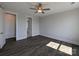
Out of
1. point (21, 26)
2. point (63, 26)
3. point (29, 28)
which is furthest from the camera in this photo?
point (29, 28)

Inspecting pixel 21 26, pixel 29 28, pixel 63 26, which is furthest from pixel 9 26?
pixel 63 26

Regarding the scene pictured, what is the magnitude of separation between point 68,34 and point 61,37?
811 millimetres

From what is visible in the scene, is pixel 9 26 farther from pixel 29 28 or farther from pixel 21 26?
pixel 29 28

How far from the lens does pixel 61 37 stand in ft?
25.2

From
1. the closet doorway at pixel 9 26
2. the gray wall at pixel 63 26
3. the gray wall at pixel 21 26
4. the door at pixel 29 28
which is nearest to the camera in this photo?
the gray wall at pixel 63 26

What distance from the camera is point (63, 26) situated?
746 centimetres

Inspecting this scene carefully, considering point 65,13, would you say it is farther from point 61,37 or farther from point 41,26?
→ point 41,26

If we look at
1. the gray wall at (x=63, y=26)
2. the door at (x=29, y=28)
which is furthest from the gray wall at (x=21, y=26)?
the gray wall at (x=63, y=26)

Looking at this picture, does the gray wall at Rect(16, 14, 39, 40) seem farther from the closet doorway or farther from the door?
the closet doorway

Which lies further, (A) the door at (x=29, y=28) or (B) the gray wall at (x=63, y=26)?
(A) the door at (x=29, y=28)

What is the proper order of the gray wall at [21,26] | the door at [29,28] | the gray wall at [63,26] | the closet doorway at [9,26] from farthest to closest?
the door at [29,28]
the closet doorway at [9,26]
the gray wall at [21,26]
the gray wall at [63,26]

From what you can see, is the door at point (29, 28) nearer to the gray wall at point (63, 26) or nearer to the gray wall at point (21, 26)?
the gray wall at point (21, 26)

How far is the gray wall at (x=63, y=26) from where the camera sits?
6.49 meters

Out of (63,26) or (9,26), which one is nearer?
(63,26)
